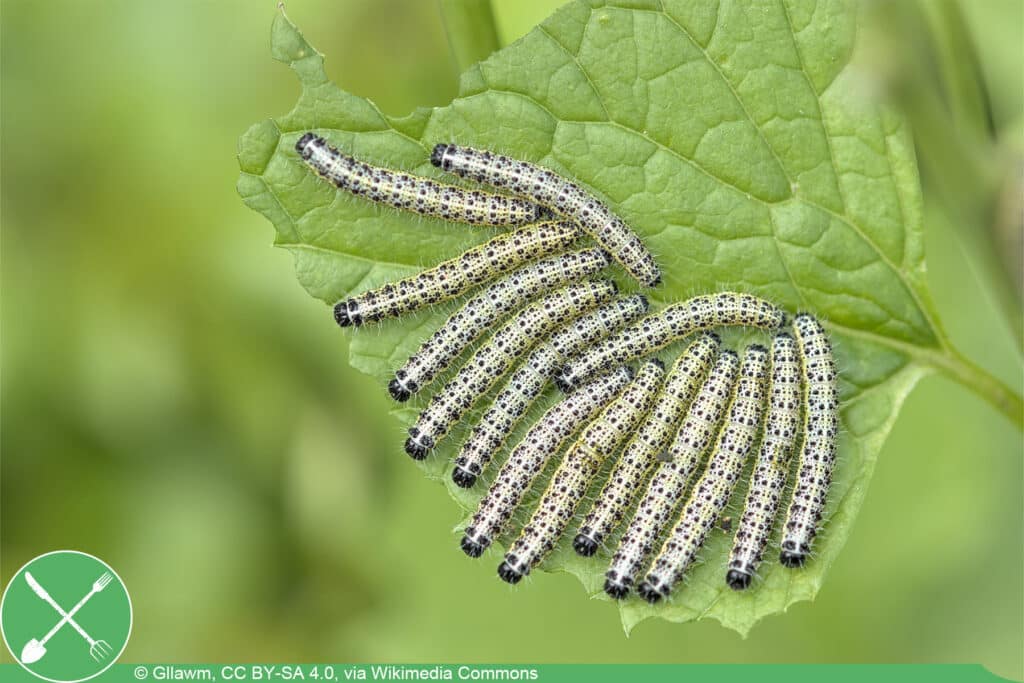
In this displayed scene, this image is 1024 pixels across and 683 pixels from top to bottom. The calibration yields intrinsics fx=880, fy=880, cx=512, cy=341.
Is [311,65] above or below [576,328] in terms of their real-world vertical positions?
above

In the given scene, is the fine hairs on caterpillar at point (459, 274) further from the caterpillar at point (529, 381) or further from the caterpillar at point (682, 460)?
the caterpillar at point (682, 460)

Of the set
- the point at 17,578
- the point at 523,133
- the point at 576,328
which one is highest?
the point at 523,133

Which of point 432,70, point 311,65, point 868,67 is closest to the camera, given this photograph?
point 868,67

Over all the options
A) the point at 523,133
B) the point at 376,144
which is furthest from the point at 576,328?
the point at 376,144

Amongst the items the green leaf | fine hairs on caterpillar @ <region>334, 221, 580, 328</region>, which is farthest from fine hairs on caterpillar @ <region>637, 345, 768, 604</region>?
fine hairs on caterpillar @ <region>334, 221, 580, 328</region>

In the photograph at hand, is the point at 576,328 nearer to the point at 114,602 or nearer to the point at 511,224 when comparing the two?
the point at 511,224

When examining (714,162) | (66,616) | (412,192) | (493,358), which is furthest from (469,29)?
(66,616)
